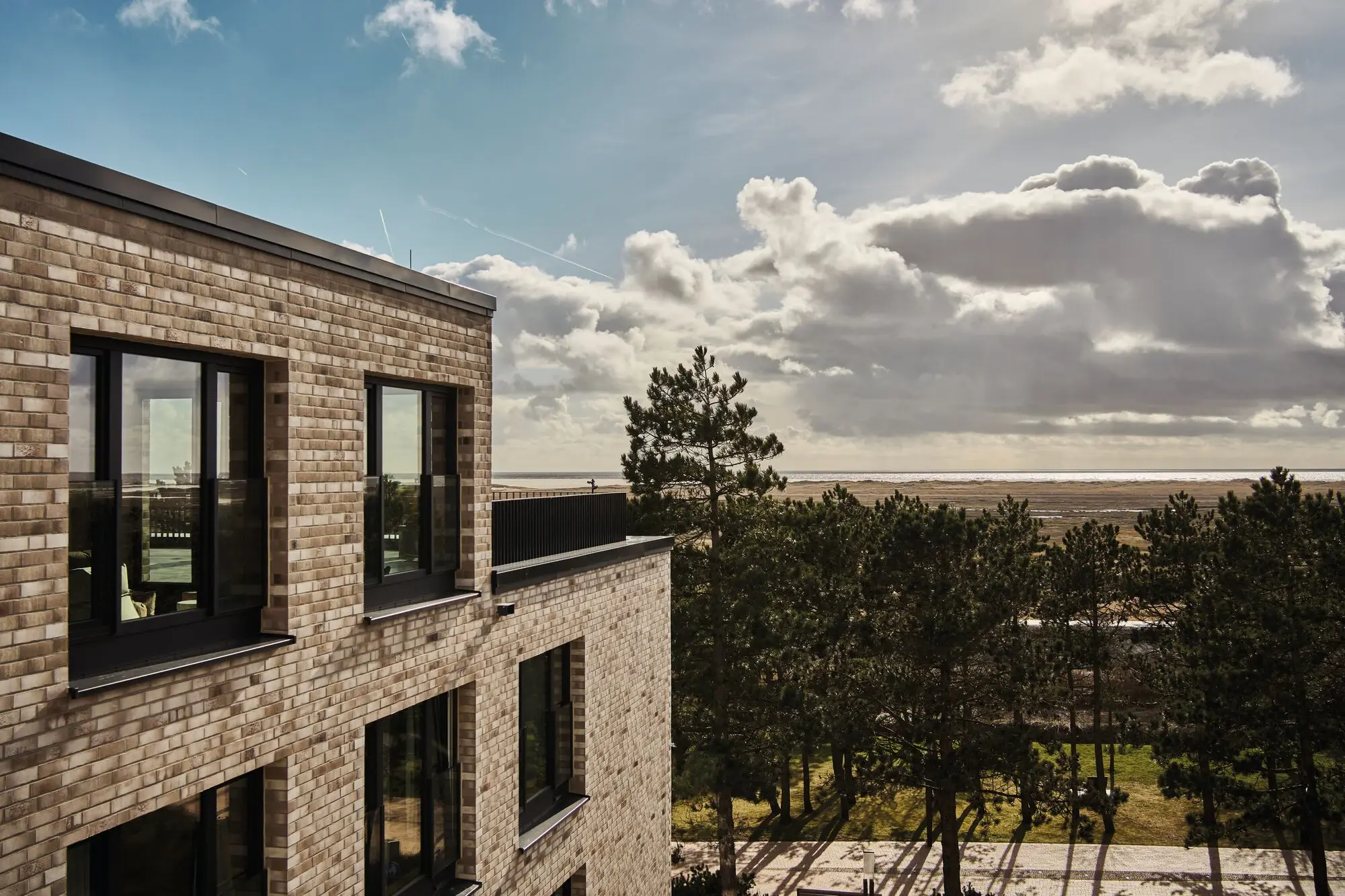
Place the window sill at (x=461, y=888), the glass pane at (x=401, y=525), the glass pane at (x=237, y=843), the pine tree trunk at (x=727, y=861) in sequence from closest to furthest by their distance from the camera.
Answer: the glass pane at (x=237, y=843) < the glass pane at (x=401, y=525) < the window sill at (x=461, y=888) < the pine tree trunk at (x=727, y=861)

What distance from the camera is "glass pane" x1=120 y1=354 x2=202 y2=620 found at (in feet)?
17.5

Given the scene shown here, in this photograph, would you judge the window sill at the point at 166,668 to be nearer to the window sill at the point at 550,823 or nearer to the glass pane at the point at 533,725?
the glass pane at the point at 533,725

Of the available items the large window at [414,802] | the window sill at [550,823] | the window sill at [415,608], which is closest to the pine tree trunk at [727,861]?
the window sill at [550,823]

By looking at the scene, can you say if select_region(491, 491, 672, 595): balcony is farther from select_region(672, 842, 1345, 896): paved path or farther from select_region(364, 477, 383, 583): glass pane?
select_region(672, 842, 1345, 896): paved path

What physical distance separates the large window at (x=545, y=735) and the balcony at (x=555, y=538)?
3.81 feet

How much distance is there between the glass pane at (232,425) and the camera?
242 inches

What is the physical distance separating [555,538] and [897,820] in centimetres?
2322

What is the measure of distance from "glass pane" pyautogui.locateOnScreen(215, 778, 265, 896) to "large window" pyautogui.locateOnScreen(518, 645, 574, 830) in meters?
3.69

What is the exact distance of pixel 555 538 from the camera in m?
11.3

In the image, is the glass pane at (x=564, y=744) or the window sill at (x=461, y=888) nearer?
the window sill at (x=461, y=888)

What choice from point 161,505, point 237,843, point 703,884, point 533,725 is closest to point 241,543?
point 161,505

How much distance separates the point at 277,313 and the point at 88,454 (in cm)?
174

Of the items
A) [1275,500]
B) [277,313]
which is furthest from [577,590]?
[1275,500]

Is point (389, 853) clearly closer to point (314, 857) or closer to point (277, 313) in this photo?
point (314, 857)
